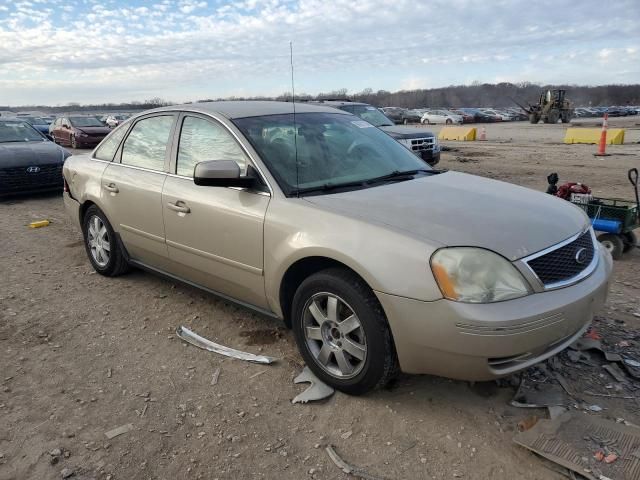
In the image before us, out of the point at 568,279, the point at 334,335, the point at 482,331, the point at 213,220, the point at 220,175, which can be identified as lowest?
the point at 334,335

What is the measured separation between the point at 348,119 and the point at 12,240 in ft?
16.7

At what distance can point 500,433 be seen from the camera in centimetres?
279

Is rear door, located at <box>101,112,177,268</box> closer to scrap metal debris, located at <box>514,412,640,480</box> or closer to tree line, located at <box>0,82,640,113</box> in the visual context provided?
scrap metal debris, located at <box>514,412,640,480</box>

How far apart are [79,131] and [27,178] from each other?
12.3m

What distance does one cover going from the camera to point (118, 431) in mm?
2910

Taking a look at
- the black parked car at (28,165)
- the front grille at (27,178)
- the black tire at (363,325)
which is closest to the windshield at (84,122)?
the black parked car at (28,165)

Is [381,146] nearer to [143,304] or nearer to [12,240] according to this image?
[143,304]

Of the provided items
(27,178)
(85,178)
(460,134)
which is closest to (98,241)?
(85,178)

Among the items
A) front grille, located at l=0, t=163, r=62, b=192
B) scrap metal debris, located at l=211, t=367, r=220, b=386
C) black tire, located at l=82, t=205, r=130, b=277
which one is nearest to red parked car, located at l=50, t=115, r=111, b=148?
front grille, located at l=0, t=163, r=62, b=192

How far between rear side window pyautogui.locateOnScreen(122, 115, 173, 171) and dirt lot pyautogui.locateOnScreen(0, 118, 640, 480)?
1211 millimetres

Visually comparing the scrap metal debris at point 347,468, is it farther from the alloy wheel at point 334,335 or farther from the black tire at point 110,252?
the black tire at point 110,252

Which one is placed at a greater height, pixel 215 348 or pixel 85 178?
pixel 85 178

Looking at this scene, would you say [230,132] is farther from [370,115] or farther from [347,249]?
[370,115]

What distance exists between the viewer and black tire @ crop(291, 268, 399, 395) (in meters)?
2.84
